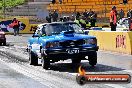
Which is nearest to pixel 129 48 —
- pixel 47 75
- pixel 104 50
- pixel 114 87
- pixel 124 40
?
pixel 124 40

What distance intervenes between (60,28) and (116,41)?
6.87m

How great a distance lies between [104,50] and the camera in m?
23.2

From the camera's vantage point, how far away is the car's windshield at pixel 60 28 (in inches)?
587

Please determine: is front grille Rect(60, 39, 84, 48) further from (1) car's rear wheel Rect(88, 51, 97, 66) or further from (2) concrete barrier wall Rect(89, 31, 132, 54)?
(2) concrete barrier wall Rect(89, 31, 132, 54)

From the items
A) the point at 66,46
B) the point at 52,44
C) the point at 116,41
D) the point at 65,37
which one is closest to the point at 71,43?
the point at 66,46

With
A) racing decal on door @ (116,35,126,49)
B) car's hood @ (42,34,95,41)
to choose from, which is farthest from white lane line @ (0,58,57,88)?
racing decal on door @ (116,35,126,49)

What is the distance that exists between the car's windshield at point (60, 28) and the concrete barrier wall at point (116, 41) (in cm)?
513

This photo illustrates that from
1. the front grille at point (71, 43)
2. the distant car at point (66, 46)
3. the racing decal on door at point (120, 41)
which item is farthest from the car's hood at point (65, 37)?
the racing decal on door at point (120, 41)

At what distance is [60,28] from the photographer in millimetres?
14992

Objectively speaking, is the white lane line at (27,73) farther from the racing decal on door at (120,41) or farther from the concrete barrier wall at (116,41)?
the racing decal on door at (120,41)

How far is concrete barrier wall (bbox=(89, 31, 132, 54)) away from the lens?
1978cm

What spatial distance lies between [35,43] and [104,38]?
27.6ft

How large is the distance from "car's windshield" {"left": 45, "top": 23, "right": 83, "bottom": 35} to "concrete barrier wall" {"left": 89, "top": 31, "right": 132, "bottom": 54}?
5130 millimetres

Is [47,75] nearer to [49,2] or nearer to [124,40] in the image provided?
[124,40]
